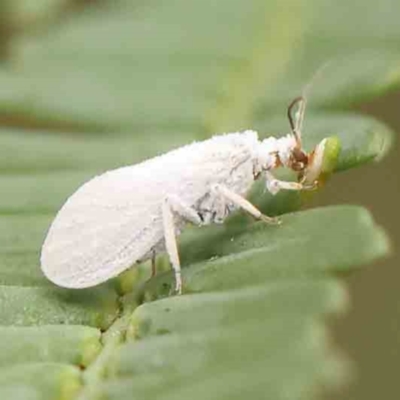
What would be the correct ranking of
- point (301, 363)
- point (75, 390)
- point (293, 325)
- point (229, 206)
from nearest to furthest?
1. point (301, 363)
2. point (293, 325)
3. point (75, 390)
4. point (229, 206)

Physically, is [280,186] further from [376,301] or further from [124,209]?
[376,301]

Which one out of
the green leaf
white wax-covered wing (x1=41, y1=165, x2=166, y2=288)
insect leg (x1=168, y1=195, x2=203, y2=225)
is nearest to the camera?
the green leaf

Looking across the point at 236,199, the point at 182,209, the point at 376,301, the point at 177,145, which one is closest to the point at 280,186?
the point at 236,199

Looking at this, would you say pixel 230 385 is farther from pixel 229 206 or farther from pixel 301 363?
pixel 229 206

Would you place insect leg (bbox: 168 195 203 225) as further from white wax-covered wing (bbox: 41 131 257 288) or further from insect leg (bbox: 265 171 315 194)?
insect leg (bbox: 265 171 315 194)

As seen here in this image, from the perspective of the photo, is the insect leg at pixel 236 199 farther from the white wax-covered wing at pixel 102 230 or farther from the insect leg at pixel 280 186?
the white wax-covered wing at pixel 102 230

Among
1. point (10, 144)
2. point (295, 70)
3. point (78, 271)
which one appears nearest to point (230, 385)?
point (78, 271)

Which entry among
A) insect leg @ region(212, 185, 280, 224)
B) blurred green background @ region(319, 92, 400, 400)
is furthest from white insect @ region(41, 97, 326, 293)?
blurred green background @ region(319, 92, 400, 400)
